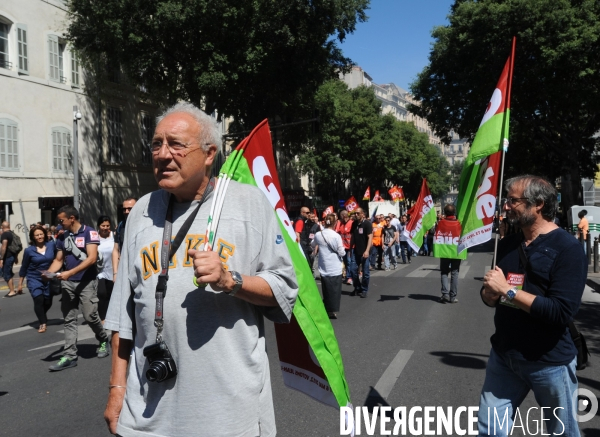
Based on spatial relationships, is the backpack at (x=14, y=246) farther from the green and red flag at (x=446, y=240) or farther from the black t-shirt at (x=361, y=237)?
the green and red flag at (x=446, y=240)

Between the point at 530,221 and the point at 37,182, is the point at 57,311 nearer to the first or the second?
the point at 530,221

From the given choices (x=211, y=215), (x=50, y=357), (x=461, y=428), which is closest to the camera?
(x=211, y=215)

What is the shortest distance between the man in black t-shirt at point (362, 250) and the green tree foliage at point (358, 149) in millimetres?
17209

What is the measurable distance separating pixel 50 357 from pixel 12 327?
289 centimetres

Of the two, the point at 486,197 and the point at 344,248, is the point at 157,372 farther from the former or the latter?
the point at 344,248

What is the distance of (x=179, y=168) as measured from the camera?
2.22 meters

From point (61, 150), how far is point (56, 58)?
11.9 feet

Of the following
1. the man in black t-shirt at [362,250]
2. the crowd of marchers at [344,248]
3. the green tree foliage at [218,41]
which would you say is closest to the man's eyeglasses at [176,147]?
Result: the crowd of marchers at [344,248]

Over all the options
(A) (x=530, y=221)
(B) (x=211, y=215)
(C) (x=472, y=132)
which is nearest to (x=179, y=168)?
(B) (x=211, y=215)

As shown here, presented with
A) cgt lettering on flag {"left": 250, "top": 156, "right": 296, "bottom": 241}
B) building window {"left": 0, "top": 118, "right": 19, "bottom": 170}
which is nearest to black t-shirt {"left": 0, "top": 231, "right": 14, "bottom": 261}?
building window {"left": 0, "top": 118, "right": 19, "bottom": 170}

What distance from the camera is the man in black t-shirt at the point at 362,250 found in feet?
41.9

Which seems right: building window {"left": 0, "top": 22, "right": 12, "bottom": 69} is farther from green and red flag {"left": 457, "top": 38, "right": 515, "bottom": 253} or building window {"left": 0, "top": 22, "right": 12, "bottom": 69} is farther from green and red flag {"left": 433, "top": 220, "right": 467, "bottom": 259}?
green and red flag {"left": 457, "top": 38, "right": 515, "bottom": 253}

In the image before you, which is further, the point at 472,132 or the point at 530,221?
the point at 472,132

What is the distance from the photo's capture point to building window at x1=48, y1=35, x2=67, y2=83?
24.9 metres
